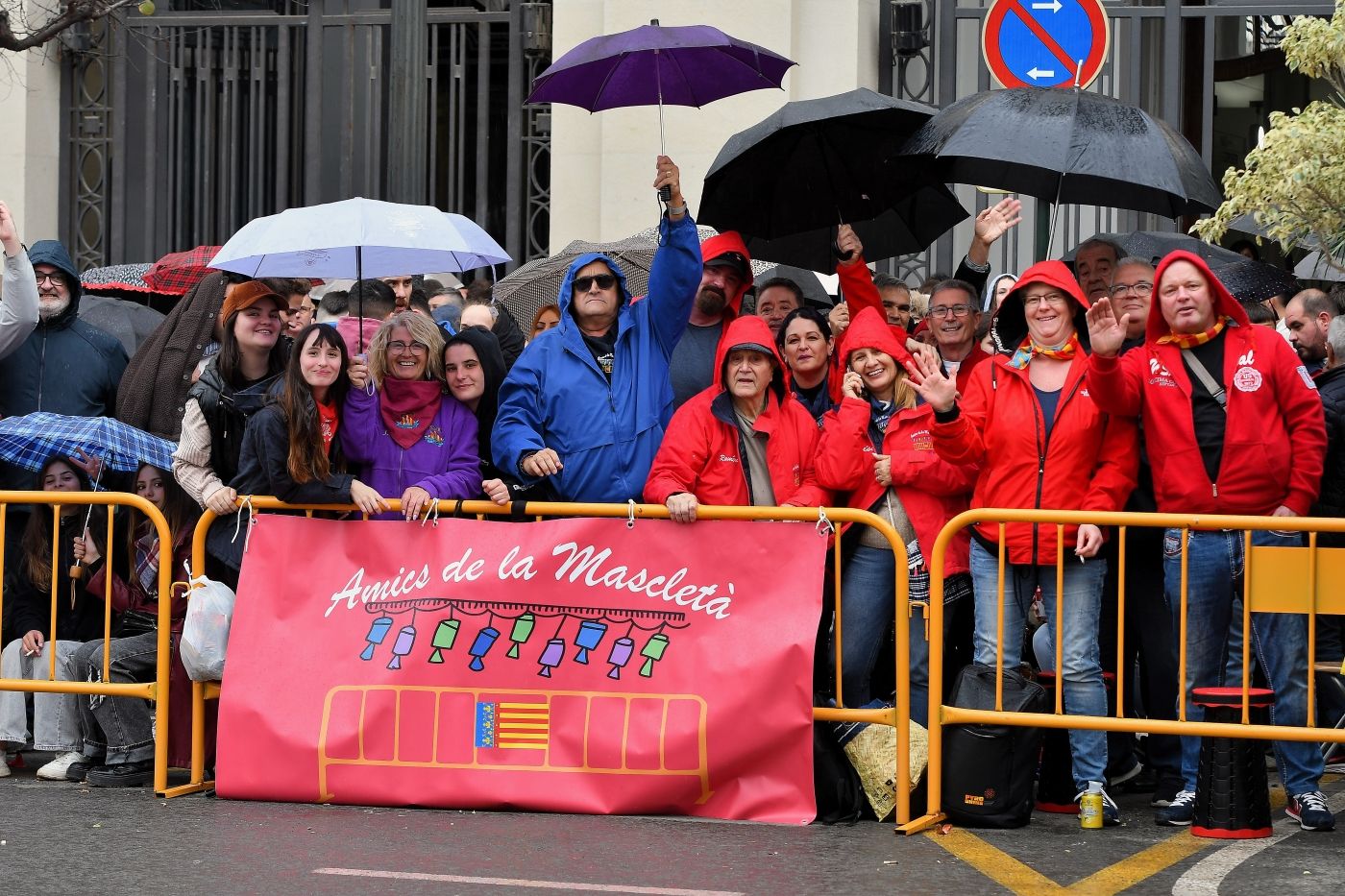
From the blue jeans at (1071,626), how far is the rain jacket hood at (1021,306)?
1.01 metres

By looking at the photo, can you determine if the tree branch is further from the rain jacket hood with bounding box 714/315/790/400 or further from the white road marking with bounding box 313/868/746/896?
the white road marking with bounding box 313/868/746/896

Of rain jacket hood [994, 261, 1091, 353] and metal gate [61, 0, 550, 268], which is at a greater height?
metal gate [61, 0, 550, 268]

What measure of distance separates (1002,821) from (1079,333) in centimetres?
203

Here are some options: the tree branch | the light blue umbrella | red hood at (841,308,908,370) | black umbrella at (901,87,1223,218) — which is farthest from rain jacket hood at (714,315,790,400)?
the tree branch

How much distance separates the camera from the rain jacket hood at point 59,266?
29.9 feet

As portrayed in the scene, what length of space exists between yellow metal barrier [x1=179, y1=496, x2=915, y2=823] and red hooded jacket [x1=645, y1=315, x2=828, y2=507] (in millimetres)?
236

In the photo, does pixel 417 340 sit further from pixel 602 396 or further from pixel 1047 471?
pixel 1047 471

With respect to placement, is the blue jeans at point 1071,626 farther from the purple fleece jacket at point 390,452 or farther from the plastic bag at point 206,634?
the plastic bag at point 206,634

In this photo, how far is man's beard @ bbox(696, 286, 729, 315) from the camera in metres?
A: 8.68

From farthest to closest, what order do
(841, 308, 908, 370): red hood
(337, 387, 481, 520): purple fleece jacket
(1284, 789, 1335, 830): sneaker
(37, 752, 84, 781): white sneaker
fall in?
1. (37, 752, 84, 781): white sneaker
2. (337, 387, 481, 520): purple fleece jacket
3. (841, 308, 908, 370): red hood
4. (1284, 789, 1335, 830): sneaker

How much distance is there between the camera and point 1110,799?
7539 millimetres

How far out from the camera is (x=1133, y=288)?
27.0 ft

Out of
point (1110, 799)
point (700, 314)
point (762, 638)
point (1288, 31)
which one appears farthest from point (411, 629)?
point (1288, 31)

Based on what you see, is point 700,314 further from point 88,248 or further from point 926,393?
point 88,248
